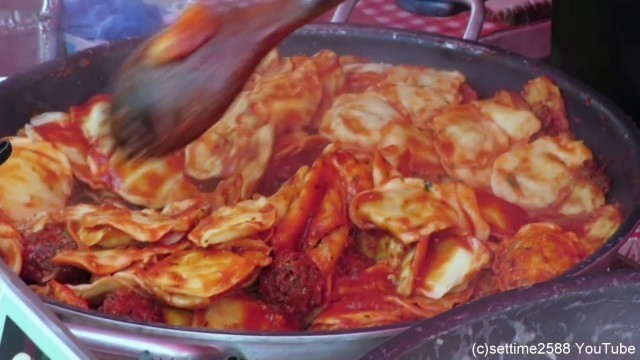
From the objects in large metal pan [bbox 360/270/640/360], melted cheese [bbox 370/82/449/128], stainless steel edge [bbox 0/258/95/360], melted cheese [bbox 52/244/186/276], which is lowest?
melted cheese [bbox 370/82/449/128]

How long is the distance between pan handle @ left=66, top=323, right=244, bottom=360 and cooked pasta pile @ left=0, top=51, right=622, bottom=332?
0.15 metres

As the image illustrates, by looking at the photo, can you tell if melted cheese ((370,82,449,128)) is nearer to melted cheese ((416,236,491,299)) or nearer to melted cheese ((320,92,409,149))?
melted cheese ((320,92,409,149))

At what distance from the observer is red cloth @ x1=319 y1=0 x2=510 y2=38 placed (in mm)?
2715

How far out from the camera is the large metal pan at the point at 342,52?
3.66 ft

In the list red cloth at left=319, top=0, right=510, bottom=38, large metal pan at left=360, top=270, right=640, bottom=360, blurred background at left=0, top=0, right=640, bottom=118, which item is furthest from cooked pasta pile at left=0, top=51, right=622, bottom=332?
red cloth at left=319, top=0, right=510, bottom=38

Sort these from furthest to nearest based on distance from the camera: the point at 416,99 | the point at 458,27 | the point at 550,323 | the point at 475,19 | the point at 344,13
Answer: the point at 458,27 < the point at 344,13 < the point at 475,19 < the point at 416,99 < the point at 550,323

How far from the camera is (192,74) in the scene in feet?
3.92

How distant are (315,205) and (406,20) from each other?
4.73 ft

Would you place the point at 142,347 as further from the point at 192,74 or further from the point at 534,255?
the point at 534,255

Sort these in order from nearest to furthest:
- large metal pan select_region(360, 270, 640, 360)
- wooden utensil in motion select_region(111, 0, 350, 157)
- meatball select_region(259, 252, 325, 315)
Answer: large metal pan select_region(360, 270, 640, 360)
wooden utensil in motion select_region(111, 0, 350, 157)
meatball select_region(259, 252, 325, 315)

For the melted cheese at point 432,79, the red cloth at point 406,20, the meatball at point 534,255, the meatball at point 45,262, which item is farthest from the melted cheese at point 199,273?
the red cloth at point 406,20

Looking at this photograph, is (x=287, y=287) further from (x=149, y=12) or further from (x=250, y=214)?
(x=149, y=12)

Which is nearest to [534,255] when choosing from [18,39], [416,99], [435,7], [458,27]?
[416,99]

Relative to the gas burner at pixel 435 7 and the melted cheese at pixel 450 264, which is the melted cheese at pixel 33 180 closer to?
the melted cheese at pixel 450 264
